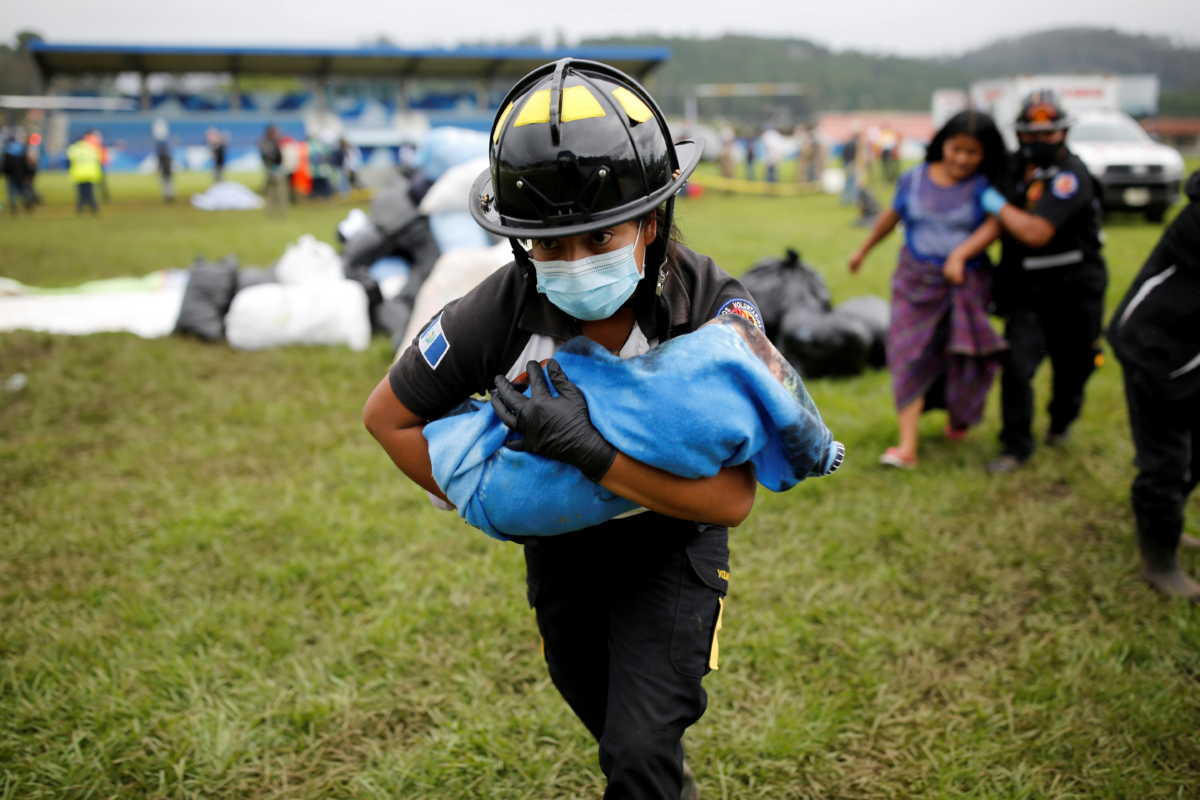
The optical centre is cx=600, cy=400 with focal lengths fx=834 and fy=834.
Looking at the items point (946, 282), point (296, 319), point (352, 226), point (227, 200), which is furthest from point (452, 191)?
point (227, 200)

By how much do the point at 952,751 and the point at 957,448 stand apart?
2642mm

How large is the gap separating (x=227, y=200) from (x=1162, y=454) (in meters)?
21.7

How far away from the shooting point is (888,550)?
3811mm

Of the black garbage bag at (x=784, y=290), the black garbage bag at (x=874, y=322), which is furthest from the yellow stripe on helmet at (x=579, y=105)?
the black garbage bag at (x=874, y=322)

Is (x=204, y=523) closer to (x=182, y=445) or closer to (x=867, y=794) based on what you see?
(x=182, y=445)

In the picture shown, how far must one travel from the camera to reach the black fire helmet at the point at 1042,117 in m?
4.13

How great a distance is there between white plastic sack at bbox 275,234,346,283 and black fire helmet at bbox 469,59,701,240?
6091 millimetres

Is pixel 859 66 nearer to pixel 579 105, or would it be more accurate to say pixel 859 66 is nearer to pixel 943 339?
pixel 943 339

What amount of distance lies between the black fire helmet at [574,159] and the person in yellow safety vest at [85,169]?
777 inches

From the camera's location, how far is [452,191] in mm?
6883

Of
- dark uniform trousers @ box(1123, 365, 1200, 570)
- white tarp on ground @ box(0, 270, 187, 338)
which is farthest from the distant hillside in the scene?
dark uniform trousers @ box(1123, 365, 1200, 570)

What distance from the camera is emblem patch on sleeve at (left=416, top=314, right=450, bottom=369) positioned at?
1678 millimetres

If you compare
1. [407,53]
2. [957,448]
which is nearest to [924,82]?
[407,53]

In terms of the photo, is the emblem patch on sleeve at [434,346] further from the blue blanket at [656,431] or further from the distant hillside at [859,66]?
the distant hillside at [859,66]
